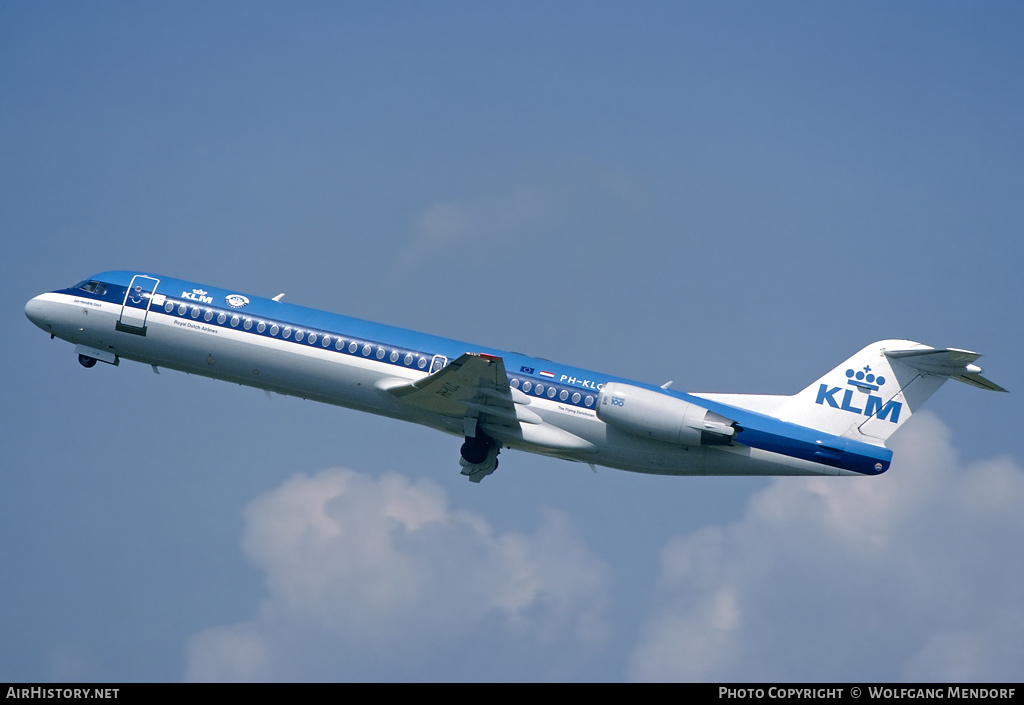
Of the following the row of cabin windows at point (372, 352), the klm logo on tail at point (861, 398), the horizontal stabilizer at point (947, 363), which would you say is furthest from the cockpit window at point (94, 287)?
the horizontal stabilizer at point (947, 363)

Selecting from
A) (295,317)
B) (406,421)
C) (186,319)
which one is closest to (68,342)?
(186,319)

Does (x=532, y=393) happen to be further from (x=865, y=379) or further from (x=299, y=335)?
(x=865, y=379)

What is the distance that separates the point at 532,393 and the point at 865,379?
8886 mm

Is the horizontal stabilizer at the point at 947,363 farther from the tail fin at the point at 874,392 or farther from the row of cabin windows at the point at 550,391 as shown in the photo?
the row of cabin windows at the point at 550,391

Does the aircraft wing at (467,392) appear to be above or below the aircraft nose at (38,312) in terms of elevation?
below

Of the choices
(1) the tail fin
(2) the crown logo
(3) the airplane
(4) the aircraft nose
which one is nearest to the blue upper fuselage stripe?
(3) the airplane

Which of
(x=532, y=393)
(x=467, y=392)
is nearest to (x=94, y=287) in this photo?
(x=467, y=392)

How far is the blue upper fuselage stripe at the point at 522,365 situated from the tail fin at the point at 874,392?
1.51 ft

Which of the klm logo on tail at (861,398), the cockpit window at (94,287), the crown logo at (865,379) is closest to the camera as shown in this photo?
the klm logo on tail at (861,398)

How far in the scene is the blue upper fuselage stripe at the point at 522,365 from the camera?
29188mm
